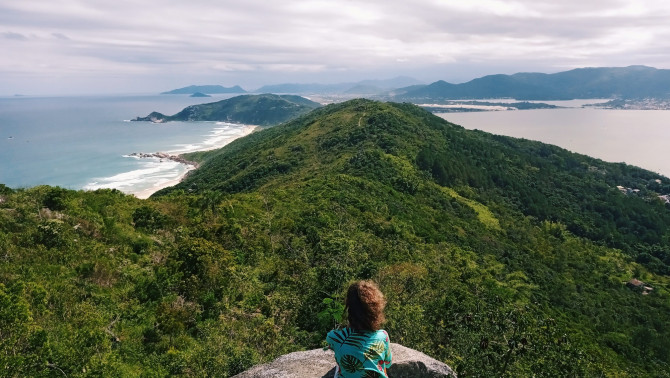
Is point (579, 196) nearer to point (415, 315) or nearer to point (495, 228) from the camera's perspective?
point (495, 228)

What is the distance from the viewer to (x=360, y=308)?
5.31 m

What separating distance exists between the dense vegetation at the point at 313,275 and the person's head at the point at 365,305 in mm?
7608

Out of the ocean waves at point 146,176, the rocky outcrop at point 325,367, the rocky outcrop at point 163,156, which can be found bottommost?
the ocean waves at point 146,176

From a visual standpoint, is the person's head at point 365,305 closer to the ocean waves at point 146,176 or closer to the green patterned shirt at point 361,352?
the green patterned shirt at point 361,352

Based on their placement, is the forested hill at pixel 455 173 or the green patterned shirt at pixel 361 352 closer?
the green patterned shirt at pixel 361 352

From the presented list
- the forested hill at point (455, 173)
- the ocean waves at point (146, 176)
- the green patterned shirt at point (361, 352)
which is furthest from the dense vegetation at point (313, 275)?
the ocean waves at point (146, 176)

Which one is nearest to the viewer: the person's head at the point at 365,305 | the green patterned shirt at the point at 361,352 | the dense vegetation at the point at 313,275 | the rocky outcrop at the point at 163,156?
the person's head at the point at 365,305

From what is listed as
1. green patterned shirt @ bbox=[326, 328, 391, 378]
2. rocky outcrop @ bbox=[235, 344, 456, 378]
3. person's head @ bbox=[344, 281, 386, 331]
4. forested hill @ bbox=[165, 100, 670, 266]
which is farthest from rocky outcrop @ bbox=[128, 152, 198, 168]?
person's head @ bbox=[344, 281, 386, 331]

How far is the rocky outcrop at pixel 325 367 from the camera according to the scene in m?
8.77

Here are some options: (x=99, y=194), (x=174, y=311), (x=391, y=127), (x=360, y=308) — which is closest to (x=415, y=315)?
(x=174, y=311)

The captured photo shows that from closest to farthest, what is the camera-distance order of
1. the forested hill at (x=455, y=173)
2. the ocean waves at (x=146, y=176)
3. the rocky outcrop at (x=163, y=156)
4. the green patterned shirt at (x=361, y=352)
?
the green patterned shirt at (x=361, y=352) → the forested hill at (x=455, y=173) → the ocean waves at (x=146, y=176) → the rocky outcrop at (x=163, y=156)

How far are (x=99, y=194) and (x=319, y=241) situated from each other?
18218mm

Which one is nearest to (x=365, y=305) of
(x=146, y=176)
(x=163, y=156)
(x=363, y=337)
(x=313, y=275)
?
(x=363, y=337)

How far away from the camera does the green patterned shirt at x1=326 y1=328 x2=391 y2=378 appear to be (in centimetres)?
544
